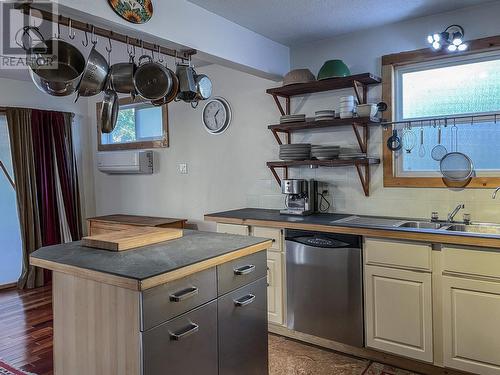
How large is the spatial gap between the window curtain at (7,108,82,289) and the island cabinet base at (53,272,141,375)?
2993 millimetres

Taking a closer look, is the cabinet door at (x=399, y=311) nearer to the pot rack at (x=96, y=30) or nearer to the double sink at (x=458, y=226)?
the double sink at (x=458, y=226)

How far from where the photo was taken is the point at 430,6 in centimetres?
271

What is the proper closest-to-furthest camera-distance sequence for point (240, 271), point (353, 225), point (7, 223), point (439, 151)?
point (240, 271) → point (353, 225) → point (439, 151) → point (7, 223)

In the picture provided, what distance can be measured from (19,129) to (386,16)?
3903 millimetres

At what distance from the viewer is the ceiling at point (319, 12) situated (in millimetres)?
2621

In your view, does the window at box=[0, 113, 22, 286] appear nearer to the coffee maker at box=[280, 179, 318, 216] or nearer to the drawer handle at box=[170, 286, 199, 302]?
the coffee maker at box=[280, 179, 318, 216]

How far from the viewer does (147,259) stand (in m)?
1.80

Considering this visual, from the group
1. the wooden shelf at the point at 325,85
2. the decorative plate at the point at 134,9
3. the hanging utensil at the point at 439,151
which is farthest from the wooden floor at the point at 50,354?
the decorative plate at the point at 134,9

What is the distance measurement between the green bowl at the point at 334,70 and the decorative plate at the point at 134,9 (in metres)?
1.42

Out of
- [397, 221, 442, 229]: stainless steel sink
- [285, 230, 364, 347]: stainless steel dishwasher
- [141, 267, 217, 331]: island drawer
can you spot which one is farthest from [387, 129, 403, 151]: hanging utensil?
[141, 267, 217, 331]: island drawer

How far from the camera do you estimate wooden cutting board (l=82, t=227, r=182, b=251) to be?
1.99 metres

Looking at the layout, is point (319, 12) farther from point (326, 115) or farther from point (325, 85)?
point (326, 115)

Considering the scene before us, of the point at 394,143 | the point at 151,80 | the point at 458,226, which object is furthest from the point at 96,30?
the point at 458,226

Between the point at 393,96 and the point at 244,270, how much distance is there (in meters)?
1.93
